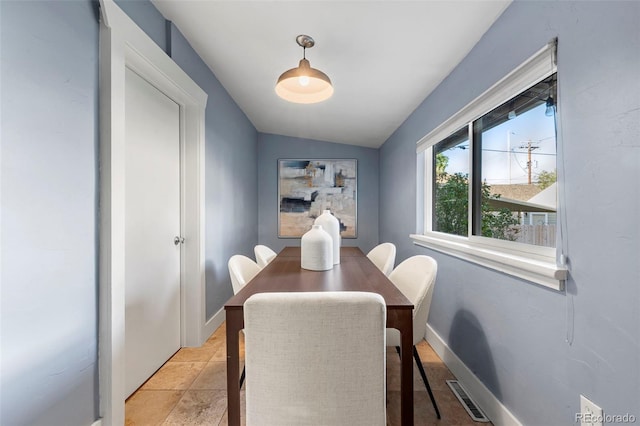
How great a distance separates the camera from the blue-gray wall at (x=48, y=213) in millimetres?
929

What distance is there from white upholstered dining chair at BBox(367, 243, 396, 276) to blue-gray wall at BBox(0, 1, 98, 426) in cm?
173

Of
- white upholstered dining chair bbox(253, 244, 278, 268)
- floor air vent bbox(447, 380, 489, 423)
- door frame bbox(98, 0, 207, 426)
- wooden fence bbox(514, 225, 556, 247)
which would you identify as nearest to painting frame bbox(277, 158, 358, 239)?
white upholstered dining chair bbox(253, 244, 278, 268)

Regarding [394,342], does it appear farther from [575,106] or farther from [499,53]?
[499,53]

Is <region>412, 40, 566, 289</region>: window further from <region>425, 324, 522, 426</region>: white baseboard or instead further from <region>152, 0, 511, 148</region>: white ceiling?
<region>425, 324, 522, 426</region>: white baseboard

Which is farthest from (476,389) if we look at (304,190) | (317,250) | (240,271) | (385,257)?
(304,190)

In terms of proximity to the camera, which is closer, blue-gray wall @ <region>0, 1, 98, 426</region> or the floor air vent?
blue-gray wall @ <region>0, 1, 98, 426</region>

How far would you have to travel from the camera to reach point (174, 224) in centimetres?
Result: 213

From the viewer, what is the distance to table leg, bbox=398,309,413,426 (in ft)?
3.39

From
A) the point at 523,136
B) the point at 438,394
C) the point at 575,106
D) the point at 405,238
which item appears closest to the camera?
the point at 575,106

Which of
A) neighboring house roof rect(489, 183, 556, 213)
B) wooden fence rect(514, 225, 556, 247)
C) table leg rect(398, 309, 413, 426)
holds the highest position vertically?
neighboring house roof rect(489, 183, 556, 213)

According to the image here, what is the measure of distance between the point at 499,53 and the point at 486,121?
40 cm

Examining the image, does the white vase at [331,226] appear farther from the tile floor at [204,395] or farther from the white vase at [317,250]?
the tile floor at [204,395]

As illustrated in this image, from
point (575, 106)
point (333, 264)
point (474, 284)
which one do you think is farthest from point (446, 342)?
point (575, 106)

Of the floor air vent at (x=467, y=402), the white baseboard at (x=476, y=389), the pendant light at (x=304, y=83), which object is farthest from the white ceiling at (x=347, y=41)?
the floor air vent at (x=467, y=402)
